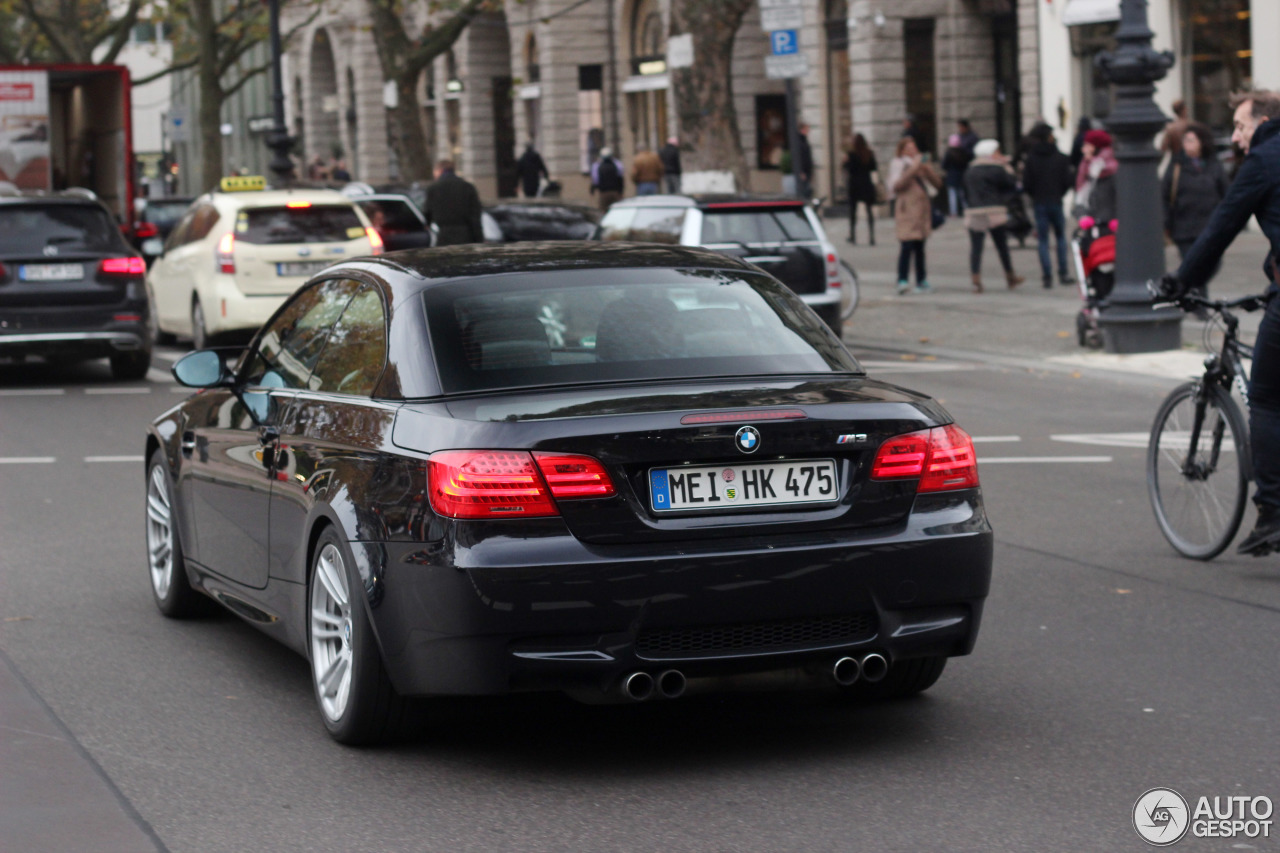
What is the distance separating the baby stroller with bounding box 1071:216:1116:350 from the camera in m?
17.0

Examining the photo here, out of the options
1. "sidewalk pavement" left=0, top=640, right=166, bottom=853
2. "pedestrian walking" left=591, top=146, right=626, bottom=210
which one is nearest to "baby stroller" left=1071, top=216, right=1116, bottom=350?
"sidewalk pavement" left=0, top=640, right=166, bottom=853

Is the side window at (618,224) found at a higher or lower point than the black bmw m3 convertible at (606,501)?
higher

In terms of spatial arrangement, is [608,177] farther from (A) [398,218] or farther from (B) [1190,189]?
(B) [1190,189]

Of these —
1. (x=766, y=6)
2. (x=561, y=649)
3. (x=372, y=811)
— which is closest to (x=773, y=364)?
(x=561, y=649)

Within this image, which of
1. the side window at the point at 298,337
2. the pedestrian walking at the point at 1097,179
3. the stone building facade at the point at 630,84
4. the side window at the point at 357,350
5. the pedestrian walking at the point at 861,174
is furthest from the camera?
the stone building facade at the point at 630,84

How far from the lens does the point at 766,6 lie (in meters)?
21.3

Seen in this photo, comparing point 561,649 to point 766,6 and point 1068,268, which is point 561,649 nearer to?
point 766,6

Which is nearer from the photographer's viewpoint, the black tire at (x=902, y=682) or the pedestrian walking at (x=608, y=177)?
the black tire at (x=902, y=682)

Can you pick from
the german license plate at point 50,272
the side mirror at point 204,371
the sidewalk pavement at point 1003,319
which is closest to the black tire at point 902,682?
the side mirror at point 204,371

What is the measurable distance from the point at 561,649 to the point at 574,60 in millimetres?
48541

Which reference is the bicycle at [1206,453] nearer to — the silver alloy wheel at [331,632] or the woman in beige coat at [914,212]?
the silver alloy wheel at [331,632]

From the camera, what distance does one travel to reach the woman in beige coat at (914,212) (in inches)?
883

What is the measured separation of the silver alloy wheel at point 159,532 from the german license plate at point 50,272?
9.62m

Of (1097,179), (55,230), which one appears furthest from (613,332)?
(1097,179)
